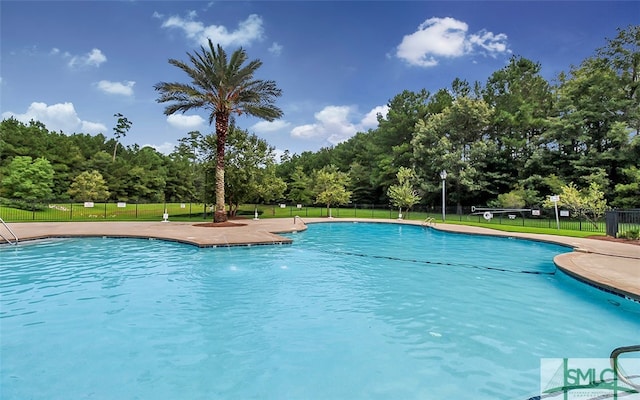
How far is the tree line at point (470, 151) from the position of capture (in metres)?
24.2

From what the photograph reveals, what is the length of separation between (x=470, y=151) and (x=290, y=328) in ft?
95.9

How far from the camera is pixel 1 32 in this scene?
16.0 meters

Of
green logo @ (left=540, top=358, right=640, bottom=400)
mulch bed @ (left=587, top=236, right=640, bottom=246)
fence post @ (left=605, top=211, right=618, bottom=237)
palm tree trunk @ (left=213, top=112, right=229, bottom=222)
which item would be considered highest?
palm tree trunk @ (left=213, top=112, right=229, bottom=222)

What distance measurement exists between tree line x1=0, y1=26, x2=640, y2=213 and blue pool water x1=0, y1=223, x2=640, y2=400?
50.3 feet

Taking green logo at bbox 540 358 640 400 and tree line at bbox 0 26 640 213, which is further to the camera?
tree line at bbox 0 26 640 213

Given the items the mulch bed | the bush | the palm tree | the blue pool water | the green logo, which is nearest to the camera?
the green logo

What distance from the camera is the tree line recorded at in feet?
79.5

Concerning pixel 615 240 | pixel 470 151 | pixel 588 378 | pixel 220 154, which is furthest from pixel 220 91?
pixel 470 151

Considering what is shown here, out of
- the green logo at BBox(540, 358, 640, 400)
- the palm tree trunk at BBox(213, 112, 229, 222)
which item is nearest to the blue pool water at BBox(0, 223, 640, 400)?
the green logo at BBox(540, 358, 640, 400)

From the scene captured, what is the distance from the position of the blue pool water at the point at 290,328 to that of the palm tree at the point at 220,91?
1128 centimetres

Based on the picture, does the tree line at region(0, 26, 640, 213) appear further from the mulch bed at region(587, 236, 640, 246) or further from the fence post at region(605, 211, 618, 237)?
the mulch bed at region(587, 236, 640, 246)

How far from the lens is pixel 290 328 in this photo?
492 cm

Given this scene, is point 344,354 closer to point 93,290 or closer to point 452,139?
point 93,290

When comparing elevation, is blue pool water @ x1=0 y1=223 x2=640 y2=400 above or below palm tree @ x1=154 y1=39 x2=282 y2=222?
below
